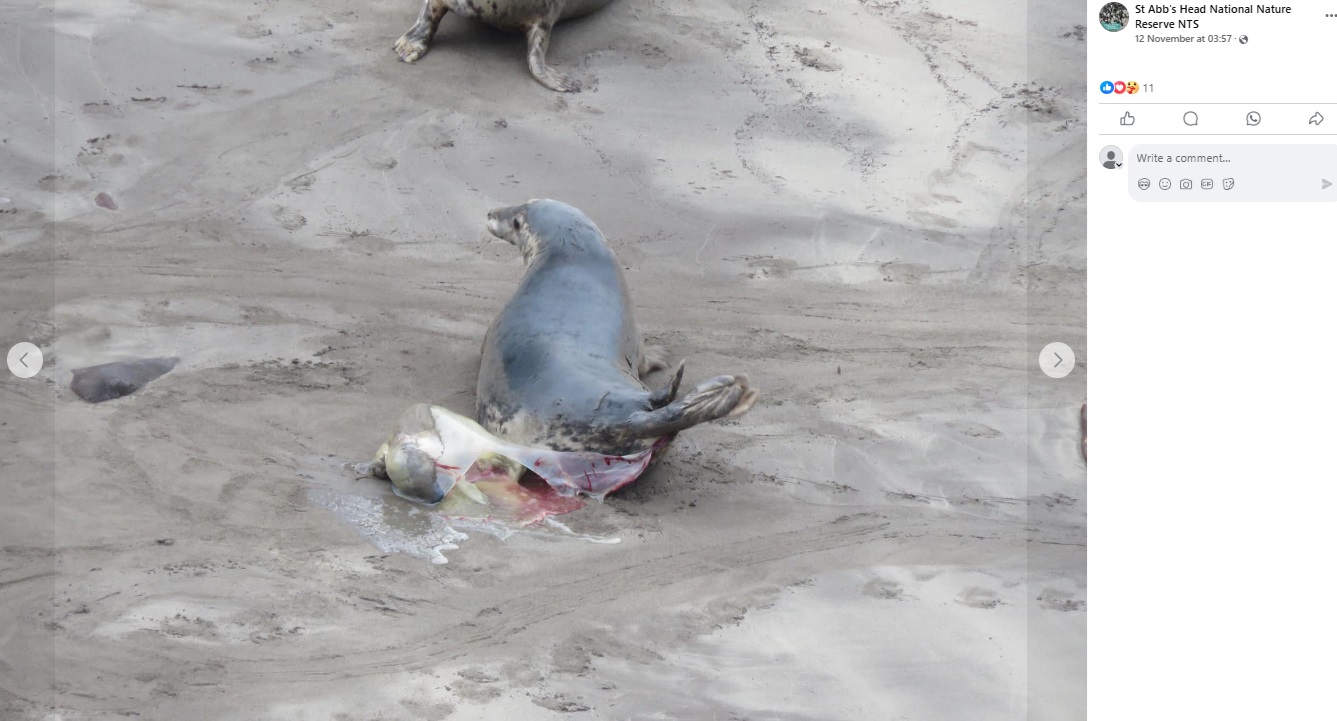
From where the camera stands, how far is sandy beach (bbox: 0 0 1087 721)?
11.2 feet

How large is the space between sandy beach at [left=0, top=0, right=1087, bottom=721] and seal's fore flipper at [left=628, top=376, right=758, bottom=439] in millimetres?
260

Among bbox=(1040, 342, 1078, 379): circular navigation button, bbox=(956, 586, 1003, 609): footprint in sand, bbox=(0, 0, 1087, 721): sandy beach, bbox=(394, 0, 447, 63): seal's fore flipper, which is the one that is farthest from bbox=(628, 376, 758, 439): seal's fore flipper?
bbox=(394, 0, 447, 63): seal's fore flipper

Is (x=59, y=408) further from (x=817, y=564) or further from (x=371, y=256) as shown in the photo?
(x=817, y=564)

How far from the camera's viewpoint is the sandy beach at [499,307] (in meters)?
3.41

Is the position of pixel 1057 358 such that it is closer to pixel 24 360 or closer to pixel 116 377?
pixel 116 377

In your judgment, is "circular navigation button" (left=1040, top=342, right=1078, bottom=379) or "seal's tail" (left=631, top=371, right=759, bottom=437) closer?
"seal's tail" (left=631, top=371, right=759, bottom=437)

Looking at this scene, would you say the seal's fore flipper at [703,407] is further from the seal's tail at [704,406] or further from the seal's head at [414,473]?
the seal's head at [414,473]

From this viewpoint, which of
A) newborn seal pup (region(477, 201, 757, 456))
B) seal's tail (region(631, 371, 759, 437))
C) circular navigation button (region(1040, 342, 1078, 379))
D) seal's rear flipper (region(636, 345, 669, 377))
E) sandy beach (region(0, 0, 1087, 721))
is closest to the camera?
sandy beach (region(0, 0, 1087, 721))

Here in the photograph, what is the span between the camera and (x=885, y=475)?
4.53 meters

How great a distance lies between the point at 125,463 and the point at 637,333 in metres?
1.77
